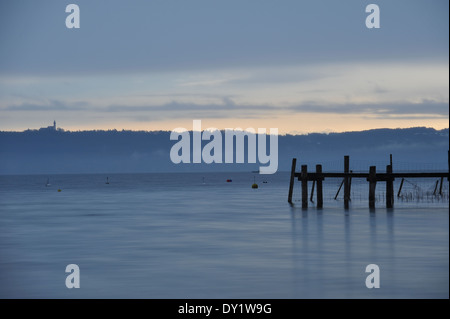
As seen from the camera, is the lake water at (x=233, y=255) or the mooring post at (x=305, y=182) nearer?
the lake water at (x=233, y=255)

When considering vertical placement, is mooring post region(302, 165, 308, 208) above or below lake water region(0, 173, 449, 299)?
above

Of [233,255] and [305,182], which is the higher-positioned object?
[305,182]

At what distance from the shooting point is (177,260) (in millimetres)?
26016

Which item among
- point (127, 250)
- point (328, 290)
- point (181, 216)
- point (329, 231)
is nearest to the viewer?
point (328, 290)

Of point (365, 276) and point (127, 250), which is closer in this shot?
point (365, 276)

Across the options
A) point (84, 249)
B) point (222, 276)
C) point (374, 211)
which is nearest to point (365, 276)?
point (222, 276)

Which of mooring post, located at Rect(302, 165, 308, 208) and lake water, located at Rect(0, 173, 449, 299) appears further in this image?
mooring post, located at Rect(302, 165, 308, 208)

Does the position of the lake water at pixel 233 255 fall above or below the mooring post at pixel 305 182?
below

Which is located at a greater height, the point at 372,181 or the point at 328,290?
the point at 372,181

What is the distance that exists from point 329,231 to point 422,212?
14.0 metres

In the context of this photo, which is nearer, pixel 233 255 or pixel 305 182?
pixel 233 255
